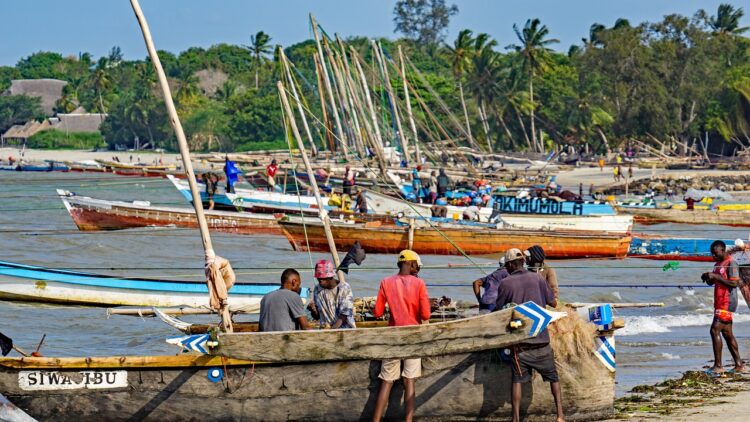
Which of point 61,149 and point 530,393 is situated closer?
point 530,393

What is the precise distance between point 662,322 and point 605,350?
8454 mm

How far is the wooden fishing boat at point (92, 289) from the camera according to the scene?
58.4 feet

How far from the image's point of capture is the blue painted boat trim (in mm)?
17078

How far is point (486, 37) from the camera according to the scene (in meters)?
88.9

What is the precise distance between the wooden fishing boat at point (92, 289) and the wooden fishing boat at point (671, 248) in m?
10.5

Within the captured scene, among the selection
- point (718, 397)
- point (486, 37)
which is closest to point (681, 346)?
point (718, 397)

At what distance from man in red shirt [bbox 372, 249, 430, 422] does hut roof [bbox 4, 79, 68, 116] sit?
456 feet

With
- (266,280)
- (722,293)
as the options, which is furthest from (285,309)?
(266,280)

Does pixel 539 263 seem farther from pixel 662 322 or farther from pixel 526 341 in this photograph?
pixel 662 322

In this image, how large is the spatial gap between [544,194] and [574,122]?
147 feet

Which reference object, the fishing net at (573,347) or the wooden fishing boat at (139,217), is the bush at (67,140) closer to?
the wooden fishing boat at (139,217)

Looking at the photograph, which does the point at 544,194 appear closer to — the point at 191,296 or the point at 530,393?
the point at 191,296

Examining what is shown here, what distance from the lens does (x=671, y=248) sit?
81.4ft

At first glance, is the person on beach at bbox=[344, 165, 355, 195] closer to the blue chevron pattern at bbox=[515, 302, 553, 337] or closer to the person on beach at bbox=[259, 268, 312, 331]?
the person on beach at bbox=[259, 268, 312, 331]
